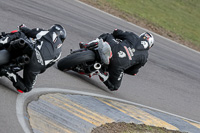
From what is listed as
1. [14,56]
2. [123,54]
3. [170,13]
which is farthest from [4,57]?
[170,13]

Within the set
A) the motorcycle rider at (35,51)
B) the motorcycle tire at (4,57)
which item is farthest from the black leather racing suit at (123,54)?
the motorcycle tire at (4,57)

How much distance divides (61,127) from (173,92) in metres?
5.26

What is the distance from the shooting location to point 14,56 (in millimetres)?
6254

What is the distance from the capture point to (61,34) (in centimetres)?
701

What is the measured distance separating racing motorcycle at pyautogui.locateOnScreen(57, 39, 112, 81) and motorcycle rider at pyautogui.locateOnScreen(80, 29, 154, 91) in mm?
171

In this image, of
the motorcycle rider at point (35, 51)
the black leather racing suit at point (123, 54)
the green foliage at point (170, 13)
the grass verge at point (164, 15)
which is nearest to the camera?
the motorcycle rider at point (35, 51)

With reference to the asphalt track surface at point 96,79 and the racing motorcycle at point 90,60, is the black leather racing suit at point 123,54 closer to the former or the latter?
the racing motorcycle at point 90,60

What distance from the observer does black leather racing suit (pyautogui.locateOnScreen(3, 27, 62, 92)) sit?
21.0ft

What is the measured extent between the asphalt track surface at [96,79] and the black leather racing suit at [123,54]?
365 mm

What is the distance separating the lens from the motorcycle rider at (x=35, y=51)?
Result: 20.9 ft

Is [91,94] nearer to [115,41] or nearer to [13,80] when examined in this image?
[115,41]

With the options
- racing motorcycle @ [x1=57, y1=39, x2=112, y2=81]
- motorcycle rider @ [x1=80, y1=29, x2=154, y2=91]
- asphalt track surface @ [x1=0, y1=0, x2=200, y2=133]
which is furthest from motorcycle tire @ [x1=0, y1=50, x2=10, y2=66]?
motorcycle rider @ [x1=80, y1=29, x2=154, y2=91]

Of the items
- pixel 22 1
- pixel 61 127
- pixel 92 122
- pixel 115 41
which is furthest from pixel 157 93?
pixel 22 1

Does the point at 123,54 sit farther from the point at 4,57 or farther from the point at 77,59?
the point at 4,57
